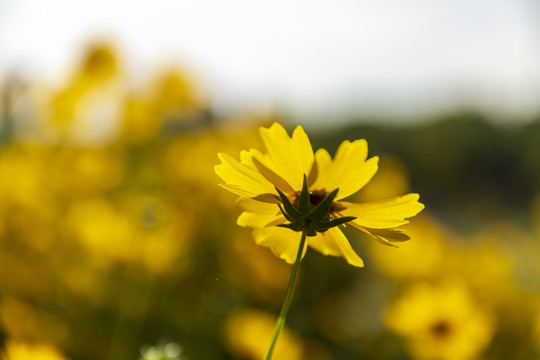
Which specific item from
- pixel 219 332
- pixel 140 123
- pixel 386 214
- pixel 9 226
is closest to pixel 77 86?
pixel 140 123

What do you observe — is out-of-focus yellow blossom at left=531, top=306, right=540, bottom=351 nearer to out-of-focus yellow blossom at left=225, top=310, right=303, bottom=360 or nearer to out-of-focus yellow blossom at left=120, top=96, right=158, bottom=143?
out-of-focus yellow blossom at left=225, top=310, right=303, bottom=360

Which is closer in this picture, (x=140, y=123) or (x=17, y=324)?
(x=17, y=324)

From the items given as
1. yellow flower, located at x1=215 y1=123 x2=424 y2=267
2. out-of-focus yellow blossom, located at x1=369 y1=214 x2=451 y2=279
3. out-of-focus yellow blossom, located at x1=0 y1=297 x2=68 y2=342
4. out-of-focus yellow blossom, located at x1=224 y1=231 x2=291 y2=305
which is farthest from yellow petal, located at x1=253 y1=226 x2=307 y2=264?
out-of-focus yellow blossom, located at x1=369 y1=214 x2=451 y2=279

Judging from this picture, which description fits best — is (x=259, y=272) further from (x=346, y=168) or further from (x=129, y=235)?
(x=346, y=168)

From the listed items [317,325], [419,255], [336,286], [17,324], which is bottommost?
[17,324]

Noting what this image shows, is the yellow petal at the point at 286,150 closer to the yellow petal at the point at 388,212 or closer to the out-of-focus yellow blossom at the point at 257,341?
the yellow petal at the point at 388,212

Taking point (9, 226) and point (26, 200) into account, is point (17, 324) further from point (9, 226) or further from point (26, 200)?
point (26, 200)
